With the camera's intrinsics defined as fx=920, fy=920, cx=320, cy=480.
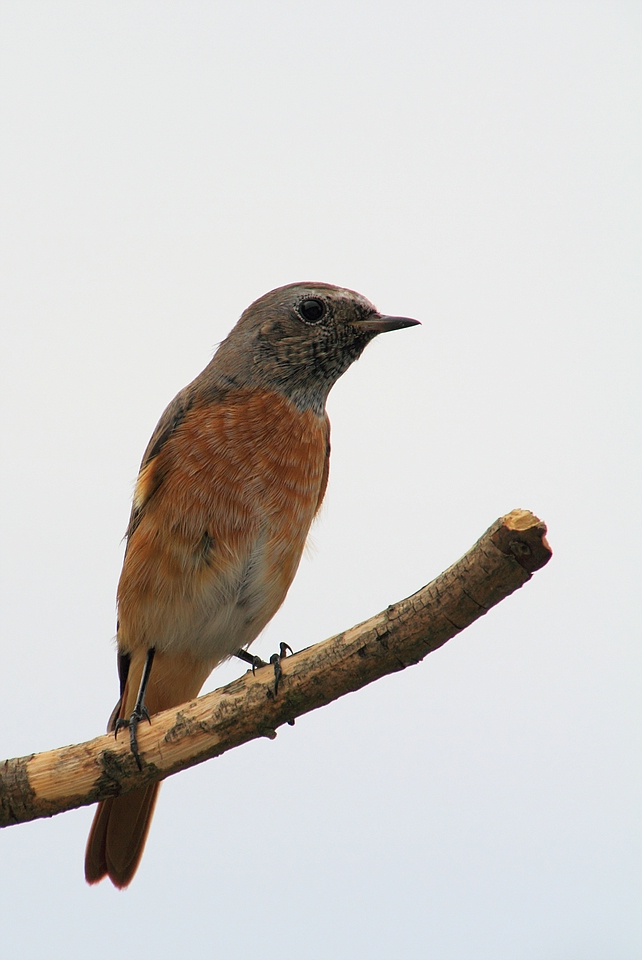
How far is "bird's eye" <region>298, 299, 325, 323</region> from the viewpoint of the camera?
5.77m

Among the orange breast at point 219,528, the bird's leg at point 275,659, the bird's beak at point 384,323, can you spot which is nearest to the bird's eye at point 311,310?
the bird's beak at point 384,323

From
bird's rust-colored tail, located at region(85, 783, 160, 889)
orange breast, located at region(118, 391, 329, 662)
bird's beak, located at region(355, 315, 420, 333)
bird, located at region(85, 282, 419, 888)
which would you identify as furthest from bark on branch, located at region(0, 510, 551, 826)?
bird's beak, located at region(355, 315, 420, 333)

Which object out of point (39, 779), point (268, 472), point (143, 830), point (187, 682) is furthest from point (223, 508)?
point (143, 830)

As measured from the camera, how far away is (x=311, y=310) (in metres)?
5.80

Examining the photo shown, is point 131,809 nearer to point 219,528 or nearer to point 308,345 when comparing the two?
point 219,528

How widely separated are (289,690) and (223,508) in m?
1.35

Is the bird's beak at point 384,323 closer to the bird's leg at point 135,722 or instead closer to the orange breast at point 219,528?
the orange breast at point 219,528

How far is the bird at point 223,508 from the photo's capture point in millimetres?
5070

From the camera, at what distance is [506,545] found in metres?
3.29

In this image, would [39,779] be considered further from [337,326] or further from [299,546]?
[337,326]

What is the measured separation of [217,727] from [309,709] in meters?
0.44

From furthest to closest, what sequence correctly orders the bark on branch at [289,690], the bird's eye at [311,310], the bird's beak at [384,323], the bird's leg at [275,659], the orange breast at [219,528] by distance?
the bird's eye at [311,310] < the bird's beak at [384,323] < the orange breast at [219,528] < the bird's leg at [275,659] < the bark on branch at [289,690]

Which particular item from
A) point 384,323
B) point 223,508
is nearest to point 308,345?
point 384,323

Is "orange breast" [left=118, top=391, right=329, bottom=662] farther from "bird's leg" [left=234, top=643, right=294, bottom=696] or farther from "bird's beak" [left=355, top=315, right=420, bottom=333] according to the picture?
"bird's beak" [left=355, top=315, right=420, bottom=333]
